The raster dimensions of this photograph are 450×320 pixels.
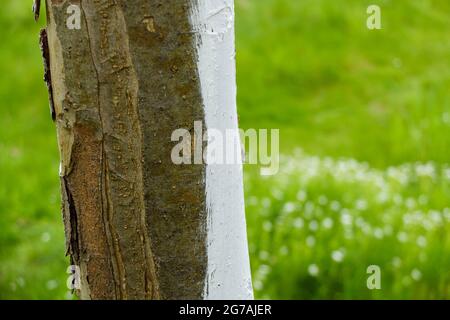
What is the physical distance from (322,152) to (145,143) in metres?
3.69

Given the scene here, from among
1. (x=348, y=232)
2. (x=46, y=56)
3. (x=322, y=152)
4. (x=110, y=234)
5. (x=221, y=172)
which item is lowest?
(x=348, y=232)

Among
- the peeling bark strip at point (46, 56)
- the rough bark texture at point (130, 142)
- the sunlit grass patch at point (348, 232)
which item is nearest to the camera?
the rough bark texture at point (130, 142)

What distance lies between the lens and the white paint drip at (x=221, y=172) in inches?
57.9

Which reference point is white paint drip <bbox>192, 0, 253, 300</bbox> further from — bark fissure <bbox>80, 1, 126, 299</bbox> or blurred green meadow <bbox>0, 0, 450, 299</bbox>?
blurred green meadow <bbox>0, 0, 450, 299</bbox>

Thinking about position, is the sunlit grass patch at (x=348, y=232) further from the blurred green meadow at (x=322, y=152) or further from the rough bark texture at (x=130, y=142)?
the rough bark texture at (x=130, y=142)

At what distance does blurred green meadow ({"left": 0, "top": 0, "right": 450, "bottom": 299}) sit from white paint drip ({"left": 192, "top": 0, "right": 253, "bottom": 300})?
1.77 meters

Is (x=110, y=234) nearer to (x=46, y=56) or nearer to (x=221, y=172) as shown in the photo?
(x=221, y=172)

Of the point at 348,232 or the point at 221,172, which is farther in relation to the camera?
the point at 348,232

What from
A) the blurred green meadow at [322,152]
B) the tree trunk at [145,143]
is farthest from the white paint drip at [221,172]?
A: the blurred green meadow at [322,152]

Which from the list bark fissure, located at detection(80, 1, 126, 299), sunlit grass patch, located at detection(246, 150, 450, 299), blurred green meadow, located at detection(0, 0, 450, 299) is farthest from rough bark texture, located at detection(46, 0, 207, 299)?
sunlit grass patch, located at detection(246, 150, 450, 299)

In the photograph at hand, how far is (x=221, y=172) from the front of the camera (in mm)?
1530

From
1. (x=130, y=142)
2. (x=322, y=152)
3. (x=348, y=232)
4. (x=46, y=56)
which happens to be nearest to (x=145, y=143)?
(x=130, y=142)
